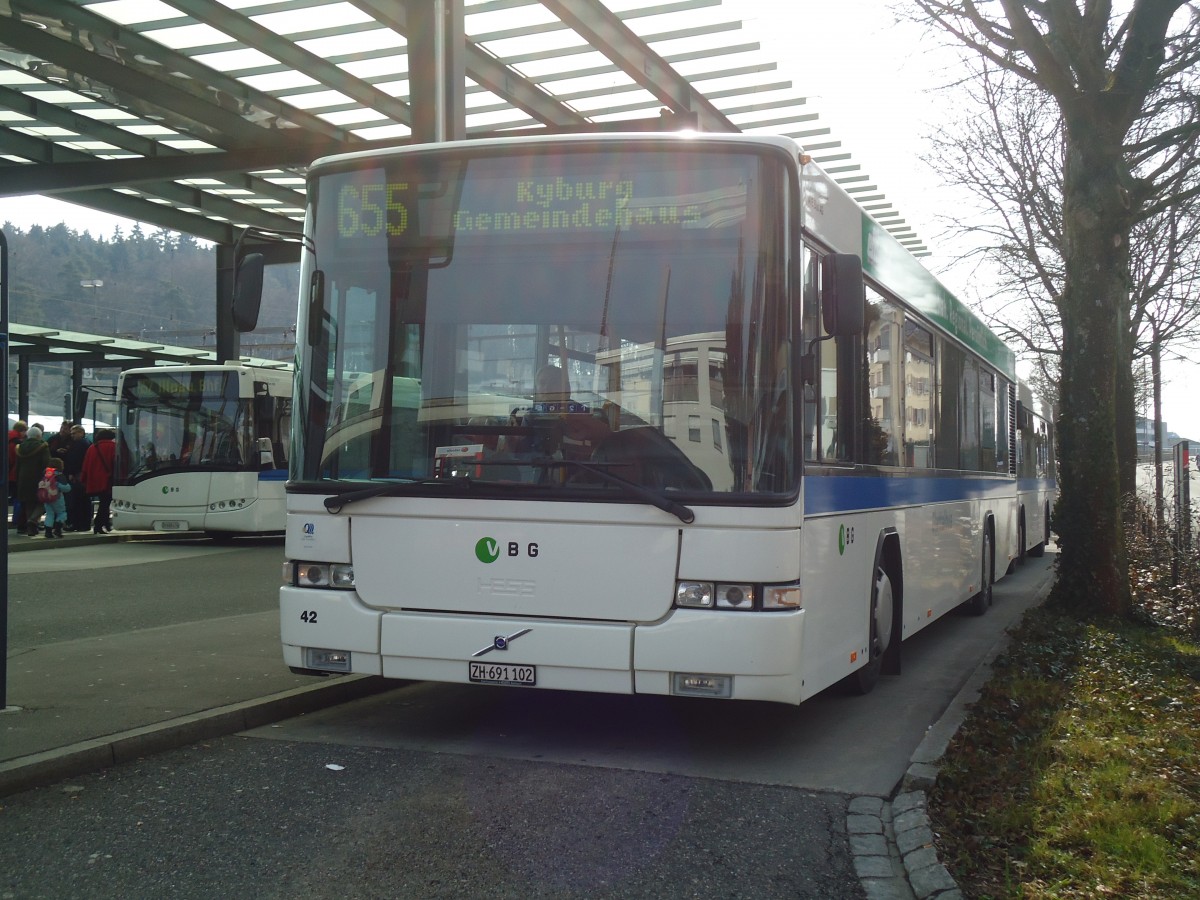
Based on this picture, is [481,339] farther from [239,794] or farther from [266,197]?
[266,197]

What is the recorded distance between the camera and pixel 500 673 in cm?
645

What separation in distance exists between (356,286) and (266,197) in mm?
19103

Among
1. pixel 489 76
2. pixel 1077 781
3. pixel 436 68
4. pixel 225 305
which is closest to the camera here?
pixel 1077 781

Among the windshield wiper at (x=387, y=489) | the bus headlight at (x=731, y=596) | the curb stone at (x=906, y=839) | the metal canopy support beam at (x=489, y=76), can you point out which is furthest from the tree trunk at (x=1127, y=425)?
the windshield wiper at (x=387, y=489)

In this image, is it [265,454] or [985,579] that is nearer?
[985,579]

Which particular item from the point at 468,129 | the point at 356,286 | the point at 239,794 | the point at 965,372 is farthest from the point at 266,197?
the point at 239,794

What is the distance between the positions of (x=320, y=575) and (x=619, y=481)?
1725mm

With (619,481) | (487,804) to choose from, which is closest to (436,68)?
(619,481)

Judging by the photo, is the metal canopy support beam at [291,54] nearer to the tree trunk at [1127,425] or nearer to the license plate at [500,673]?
the license plate at [500,673]

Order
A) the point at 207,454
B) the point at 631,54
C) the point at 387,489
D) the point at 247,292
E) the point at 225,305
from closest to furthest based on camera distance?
the point at 387,489 → the point at 247,292 → the point at 631,54 → the point at 207,454 → the point at 225,305

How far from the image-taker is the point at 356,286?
22.5 ft

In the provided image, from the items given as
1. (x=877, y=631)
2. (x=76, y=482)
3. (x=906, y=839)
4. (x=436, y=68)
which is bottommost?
(x=906, y=839)

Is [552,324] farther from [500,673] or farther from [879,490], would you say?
[879,490]

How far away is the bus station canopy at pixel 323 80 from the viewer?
15.5 metres
